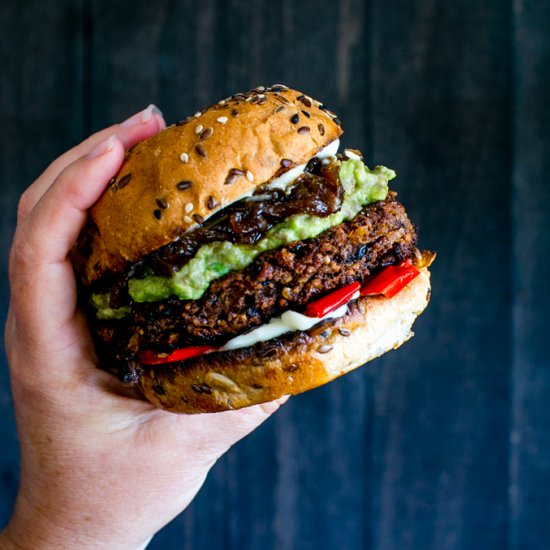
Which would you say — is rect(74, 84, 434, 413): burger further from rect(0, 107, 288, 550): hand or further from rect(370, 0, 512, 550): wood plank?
rect(370, 0, 512, 550): wood plank

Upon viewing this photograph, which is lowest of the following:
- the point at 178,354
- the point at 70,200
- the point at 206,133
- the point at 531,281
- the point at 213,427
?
the point at 531,281

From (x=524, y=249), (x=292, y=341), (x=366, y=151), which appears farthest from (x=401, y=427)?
(x=292, y=341)

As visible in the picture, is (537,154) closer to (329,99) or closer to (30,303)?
(329,99)

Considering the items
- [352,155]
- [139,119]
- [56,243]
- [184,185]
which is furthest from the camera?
[139,119]

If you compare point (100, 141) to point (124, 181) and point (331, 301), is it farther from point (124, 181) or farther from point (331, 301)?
point (331, 301)

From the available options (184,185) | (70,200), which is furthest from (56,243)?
(184,185)

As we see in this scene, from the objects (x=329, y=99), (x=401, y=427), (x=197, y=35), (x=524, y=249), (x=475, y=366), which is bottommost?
(x=401, y=427)
